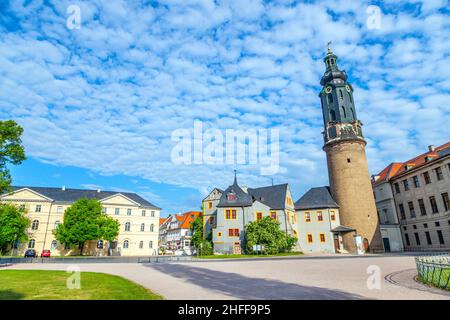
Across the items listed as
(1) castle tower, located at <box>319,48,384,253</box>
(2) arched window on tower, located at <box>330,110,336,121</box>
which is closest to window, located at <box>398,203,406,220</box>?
(1) castle tower, located at <box>319,48,384,253</box>

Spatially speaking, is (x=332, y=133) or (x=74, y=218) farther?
(x=74, y=218)

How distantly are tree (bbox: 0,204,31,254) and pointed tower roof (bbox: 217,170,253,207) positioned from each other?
108 feet

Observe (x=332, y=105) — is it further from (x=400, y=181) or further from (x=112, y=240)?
(x=112, y=240)

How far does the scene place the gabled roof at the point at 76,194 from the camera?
5629cm

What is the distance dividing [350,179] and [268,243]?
1633 cm

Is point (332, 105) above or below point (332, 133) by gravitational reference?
above

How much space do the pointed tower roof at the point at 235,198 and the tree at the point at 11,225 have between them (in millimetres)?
32835

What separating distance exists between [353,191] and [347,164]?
13.8 feet

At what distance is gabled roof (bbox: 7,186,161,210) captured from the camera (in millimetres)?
56291

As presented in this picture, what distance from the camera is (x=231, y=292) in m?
9.29

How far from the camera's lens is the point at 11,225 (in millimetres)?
44250
